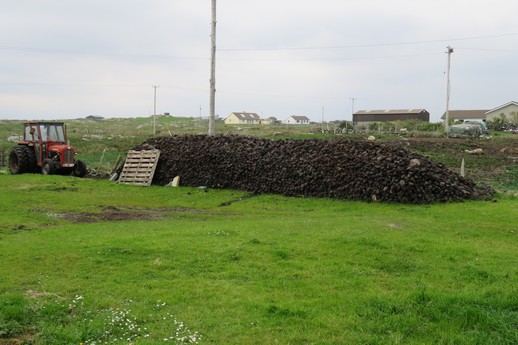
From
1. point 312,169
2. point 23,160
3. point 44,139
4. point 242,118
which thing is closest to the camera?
point 312,169

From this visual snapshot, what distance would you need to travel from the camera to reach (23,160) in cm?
2481

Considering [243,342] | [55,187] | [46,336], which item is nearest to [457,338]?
Answer: [243,342]

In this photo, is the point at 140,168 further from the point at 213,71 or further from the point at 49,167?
the point at 213,71

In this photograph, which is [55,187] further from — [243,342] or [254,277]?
[243,342]

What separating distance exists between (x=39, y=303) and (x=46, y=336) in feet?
3.30

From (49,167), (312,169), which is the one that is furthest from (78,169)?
(312,169)

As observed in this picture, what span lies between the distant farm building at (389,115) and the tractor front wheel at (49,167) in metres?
87.0

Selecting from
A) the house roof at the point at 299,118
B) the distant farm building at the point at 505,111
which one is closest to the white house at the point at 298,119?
the house roof at the point at 299,118

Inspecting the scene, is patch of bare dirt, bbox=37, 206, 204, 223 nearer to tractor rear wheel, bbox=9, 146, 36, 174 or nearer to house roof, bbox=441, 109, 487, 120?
tractor rear wheel, bbox=9, 146, 36, 174

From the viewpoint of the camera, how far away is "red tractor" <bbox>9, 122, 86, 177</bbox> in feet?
80.2

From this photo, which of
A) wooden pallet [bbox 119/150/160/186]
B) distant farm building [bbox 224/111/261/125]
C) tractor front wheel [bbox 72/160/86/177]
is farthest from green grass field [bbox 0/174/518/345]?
distant farm building [bbox 224/111/261/125]

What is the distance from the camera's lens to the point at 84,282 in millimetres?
7211

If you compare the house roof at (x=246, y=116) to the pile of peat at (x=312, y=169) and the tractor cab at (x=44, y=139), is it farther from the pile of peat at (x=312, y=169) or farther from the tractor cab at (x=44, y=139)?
the pile of peat at (x=312, y=169)

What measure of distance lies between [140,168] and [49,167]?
4787 millimetres
